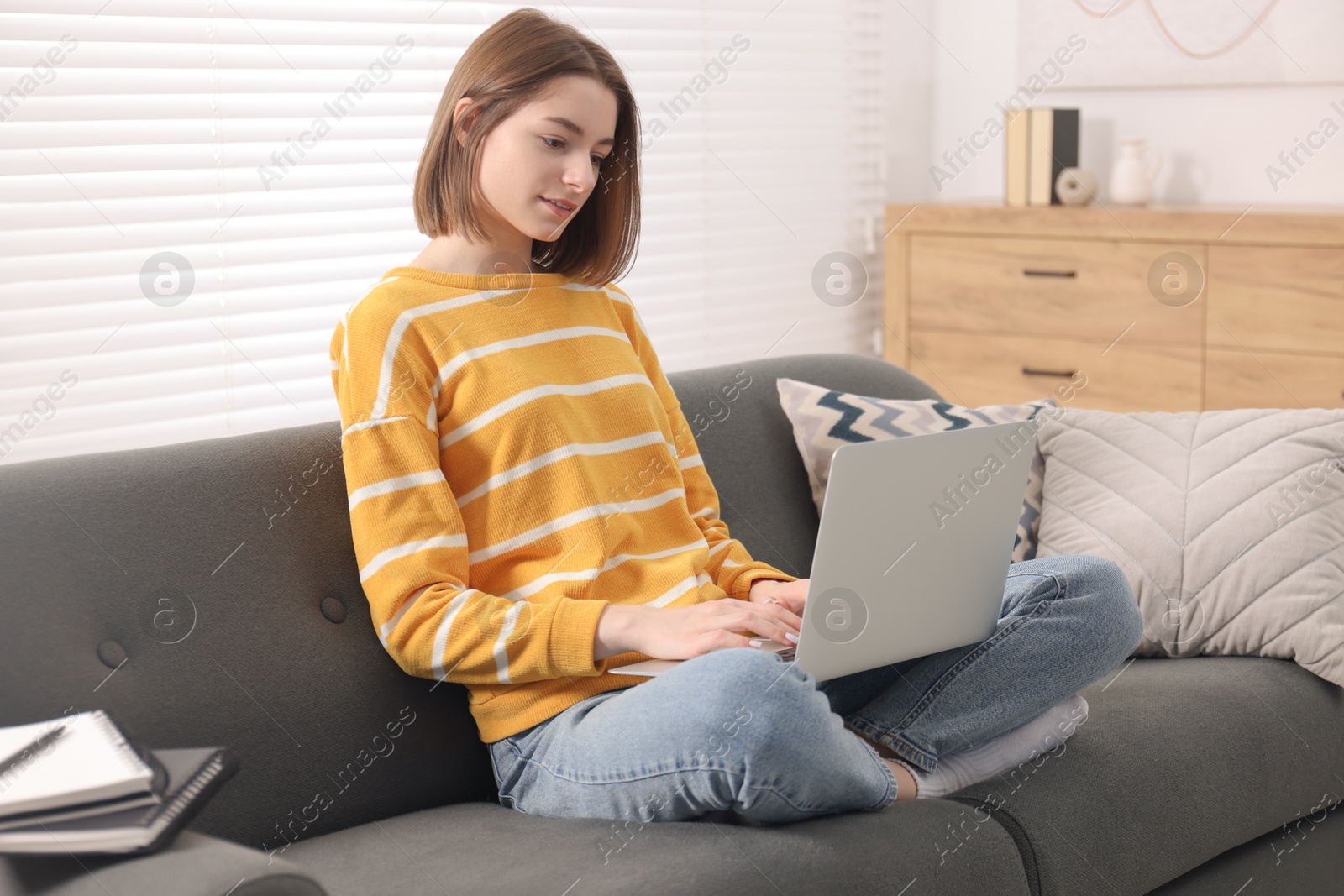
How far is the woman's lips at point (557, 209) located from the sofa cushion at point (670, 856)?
2.22ft

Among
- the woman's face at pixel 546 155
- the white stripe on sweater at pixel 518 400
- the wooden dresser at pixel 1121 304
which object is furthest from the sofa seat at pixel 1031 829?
the wooden dresser at pixel 1121 304

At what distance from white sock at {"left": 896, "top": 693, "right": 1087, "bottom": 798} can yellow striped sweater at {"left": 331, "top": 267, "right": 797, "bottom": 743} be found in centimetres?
31

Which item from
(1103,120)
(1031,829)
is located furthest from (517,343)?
(1103,120)

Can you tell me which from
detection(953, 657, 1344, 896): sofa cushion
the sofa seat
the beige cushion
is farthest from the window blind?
detection(953, 657, 1344, 896): sofa cushion

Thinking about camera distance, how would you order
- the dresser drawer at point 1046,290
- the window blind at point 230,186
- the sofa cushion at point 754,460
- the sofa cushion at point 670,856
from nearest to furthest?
the sofa cushion at point 670,856 → the sofa cushion at point 754,460 → the window blind at point 230,186 → the dresser drawer at point 1046,290

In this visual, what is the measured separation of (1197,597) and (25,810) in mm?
1479

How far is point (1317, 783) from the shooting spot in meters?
1.66

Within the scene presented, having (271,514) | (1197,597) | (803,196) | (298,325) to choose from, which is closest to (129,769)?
(271,514)

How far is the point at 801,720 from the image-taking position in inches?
46.1

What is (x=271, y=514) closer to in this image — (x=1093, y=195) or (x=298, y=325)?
(x=298, y=325)

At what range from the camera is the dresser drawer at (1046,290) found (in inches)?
120

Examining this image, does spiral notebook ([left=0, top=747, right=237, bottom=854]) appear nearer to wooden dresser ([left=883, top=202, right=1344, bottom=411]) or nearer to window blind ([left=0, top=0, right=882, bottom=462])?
window blind ([left=0, top=0, right=882, bottom=462])

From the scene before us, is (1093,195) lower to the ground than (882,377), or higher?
higher

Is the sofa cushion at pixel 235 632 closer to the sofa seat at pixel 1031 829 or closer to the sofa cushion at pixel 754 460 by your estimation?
the sofa seat at pixel 1031 829
